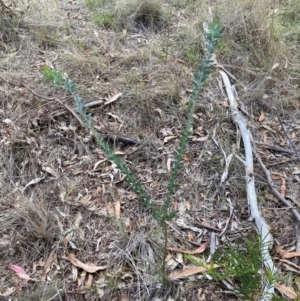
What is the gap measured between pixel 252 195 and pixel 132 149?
66 centimetres

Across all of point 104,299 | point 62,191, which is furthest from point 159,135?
point 104,299

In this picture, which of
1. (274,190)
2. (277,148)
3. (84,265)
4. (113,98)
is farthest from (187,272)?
(113,98)

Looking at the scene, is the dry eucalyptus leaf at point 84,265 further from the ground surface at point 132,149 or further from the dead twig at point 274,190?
the dead twig at point 274,190

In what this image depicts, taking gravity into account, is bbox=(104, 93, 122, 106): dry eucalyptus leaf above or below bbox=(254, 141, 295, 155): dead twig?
above

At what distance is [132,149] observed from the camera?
2078 millimetres

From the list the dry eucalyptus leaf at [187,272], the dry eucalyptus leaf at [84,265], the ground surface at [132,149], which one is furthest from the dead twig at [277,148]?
the dry eucalyptus leaf at [84,265]

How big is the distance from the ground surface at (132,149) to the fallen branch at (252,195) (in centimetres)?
4

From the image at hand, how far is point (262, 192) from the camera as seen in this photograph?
1.92 m

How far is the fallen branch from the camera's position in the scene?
1497mm

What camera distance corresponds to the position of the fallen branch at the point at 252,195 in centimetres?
150

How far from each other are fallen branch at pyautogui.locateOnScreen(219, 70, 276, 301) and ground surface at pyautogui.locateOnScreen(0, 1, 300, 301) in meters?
0.04

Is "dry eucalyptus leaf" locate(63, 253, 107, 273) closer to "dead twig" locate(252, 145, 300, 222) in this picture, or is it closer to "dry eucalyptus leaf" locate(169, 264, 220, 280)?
"dry eucalyptus leaf" locate(169, 264, 220, 280)

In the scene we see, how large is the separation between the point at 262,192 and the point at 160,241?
0.58 m

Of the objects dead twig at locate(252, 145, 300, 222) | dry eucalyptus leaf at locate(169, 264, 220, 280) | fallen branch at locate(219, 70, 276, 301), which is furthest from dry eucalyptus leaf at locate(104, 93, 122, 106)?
dry eucalyptus leaf at locate(169, 264, 220, 280)
